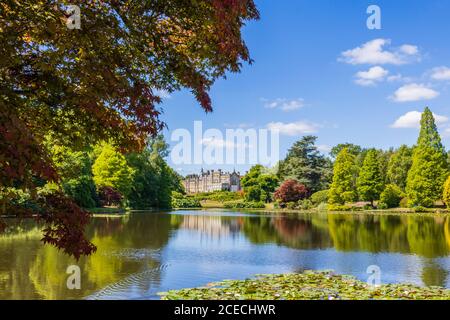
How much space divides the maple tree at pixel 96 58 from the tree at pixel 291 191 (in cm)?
5529

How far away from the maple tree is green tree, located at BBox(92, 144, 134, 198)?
4063cm

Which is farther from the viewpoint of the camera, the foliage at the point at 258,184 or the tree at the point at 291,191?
the foliage at the point at 258,184

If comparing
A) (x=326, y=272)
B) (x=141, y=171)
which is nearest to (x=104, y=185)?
(x=141, y=171)

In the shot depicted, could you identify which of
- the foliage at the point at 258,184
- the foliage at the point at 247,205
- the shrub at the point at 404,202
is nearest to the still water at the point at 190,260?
the shrub at the point at 404,202

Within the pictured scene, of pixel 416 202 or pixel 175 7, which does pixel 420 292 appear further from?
pixel 416 202

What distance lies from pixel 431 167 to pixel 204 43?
4767 centimetres

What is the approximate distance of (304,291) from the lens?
8992 mm

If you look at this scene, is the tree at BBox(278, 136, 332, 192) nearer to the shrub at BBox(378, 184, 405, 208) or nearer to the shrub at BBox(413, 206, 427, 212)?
the shrub at BBox(378, 184, 405, 208)

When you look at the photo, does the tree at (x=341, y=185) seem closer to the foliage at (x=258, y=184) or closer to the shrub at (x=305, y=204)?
the shrub at (x=305, y=204)

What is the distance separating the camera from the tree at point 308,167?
6304 cm

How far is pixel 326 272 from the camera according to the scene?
38.2ft

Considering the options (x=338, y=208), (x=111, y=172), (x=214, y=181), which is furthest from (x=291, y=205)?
(x=214, y=181)
